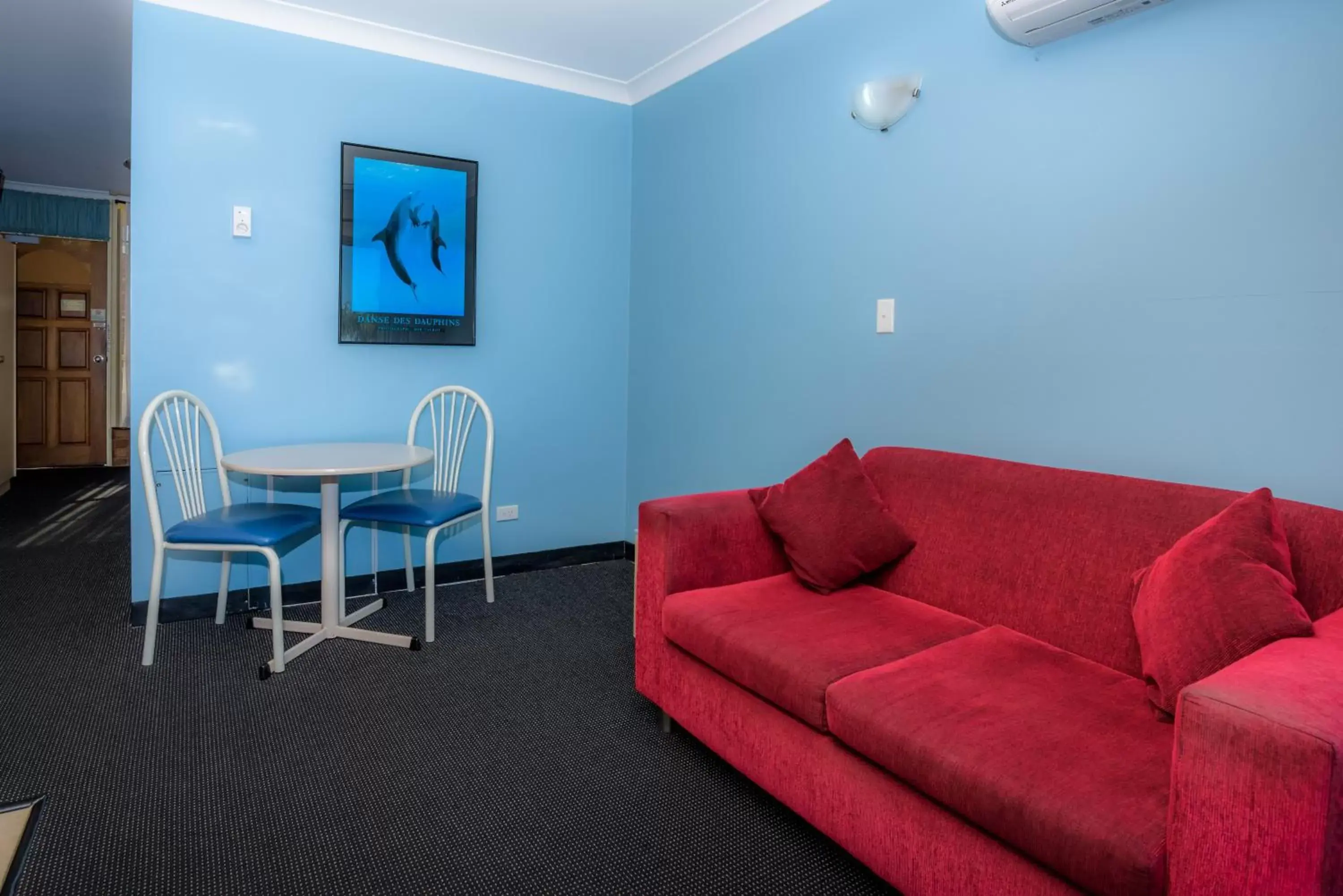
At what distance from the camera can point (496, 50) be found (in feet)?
12.3

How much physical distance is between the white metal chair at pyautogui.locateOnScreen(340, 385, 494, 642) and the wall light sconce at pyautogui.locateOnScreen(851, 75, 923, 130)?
1923 mm

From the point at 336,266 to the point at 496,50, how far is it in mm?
1253

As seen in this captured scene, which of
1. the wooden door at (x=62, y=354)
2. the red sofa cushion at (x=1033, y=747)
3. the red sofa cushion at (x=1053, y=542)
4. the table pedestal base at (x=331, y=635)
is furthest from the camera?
the wooden door at (x=62, y=354)

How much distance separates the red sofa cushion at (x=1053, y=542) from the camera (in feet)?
5.52

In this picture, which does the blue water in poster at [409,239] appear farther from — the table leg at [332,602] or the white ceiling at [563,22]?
the table leg at [332,602]

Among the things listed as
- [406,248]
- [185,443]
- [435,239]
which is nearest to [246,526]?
[185,443]

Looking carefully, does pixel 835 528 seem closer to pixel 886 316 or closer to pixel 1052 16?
pixel 886 316

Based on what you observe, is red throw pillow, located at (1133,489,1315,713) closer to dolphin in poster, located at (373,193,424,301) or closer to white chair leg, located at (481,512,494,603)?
white chair leg, located at (481,512,494,603)

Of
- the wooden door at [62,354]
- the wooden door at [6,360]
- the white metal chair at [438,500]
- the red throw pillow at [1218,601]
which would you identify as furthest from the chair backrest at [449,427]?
the wooden door at [62,354]

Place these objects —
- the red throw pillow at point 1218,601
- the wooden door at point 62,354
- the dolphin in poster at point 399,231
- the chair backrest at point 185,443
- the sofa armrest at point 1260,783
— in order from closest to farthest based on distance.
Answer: the sofa armrest at point 1260,783 → the red throw pillow at point 1218,601 → the chair backrest at point 185,443 → the dolphin in poster at point 399,231 → the wooden door at point 62,354

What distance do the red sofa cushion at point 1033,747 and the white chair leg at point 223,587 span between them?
249 centimetres

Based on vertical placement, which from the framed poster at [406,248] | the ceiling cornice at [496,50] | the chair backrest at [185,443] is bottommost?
the chair backrest at [185,443]

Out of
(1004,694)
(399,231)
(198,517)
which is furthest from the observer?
(399,231)

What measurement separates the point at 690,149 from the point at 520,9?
3.08 feet
